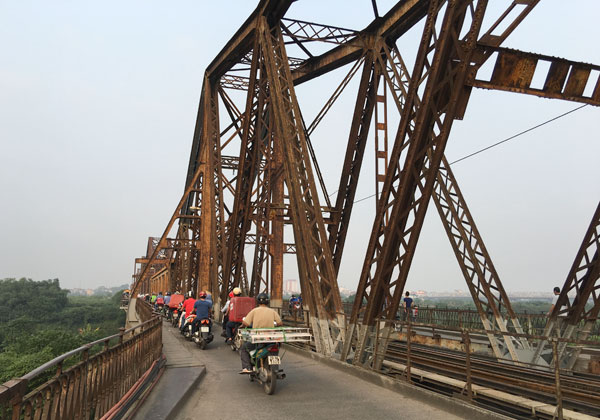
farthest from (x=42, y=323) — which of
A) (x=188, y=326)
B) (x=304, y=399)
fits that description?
(x=304, y=399)

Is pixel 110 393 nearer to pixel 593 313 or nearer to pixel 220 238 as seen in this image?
pixel 593 313

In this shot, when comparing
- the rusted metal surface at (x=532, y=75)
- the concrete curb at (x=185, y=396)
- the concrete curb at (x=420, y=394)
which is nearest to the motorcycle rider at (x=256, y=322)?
the concrete curb at (x=185, y=396)

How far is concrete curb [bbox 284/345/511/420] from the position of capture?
5.46 meters

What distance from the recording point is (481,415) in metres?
5.38

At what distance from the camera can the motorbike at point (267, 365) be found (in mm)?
7190

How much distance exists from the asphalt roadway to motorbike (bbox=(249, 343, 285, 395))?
17 centimetres

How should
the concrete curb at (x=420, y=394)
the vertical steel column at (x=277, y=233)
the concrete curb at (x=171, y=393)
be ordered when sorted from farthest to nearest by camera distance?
1. the vertical steel column at (x=277, y=233)
2. the concrete curb at (x=171, y=393)
3. the concrete curb at (x=420, y=394)

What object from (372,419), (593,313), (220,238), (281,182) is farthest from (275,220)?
(372,419)

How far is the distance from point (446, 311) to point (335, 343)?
11379 millimetres

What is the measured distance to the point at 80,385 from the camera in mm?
4168

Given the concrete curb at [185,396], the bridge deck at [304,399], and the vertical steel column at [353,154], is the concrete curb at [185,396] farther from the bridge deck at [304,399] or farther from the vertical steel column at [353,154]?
the vertical steel column at [353,154]

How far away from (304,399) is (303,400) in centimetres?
6

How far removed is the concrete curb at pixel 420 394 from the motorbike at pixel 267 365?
5.03 feet

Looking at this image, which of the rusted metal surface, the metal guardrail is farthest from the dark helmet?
the rusted metal surface
